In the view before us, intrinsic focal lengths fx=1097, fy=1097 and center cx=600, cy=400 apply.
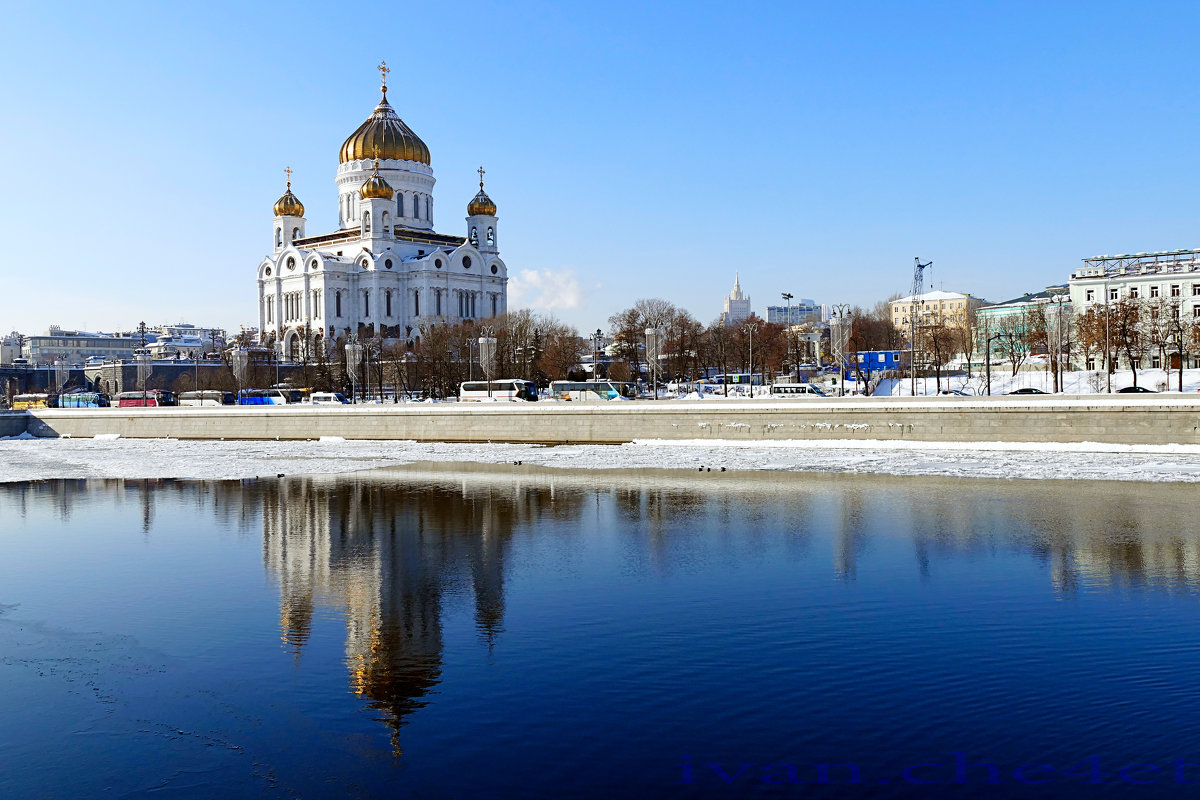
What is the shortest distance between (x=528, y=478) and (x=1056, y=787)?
62.9 ft

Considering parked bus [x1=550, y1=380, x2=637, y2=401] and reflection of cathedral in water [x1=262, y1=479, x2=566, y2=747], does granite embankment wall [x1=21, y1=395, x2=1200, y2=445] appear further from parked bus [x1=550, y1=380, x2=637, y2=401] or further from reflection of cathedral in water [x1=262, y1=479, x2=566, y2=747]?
reflection of cathedral in water [x1=262, y1=479, x2=566, y2=747]

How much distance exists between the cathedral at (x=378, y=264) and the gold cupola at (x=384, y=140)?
0.08 m

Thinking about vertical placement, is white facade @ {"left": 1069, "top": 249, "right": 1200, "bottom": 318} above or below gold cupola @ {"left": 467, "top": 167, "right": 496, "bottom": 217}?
below

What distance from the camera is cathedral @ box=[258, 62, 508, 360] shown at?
291 ft

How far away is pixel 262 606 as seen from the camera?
11.7 meters

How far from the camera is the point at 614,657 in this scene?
941cm

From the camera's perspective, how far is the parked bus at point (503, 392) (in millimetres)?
47562

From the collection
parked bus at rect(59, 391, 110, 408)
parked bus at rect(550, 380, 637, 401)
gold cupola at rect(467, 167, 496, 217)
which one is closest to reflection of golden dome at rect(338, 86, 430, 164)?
gold cupola at rect(467, 167, 496, 217)

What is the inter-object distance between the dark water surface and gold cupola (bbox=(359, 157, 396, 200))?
7293cm

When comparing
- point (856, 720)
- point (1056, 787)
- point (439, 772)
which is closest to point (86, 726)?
point (439, 772)

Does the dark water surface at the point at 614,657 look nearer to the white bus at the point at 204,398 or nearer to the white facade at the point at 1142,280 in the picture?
the white bus at the point at 204,398

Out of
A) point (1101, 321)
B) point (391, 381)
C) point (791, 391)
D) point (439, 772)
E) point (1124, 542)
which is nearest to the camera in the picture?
point (439, 772)

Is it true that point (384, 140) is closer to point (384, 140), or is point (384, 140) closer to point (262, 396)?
point (384, 140)

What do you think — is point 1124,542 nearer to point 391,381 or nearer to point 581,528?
point 581,528
